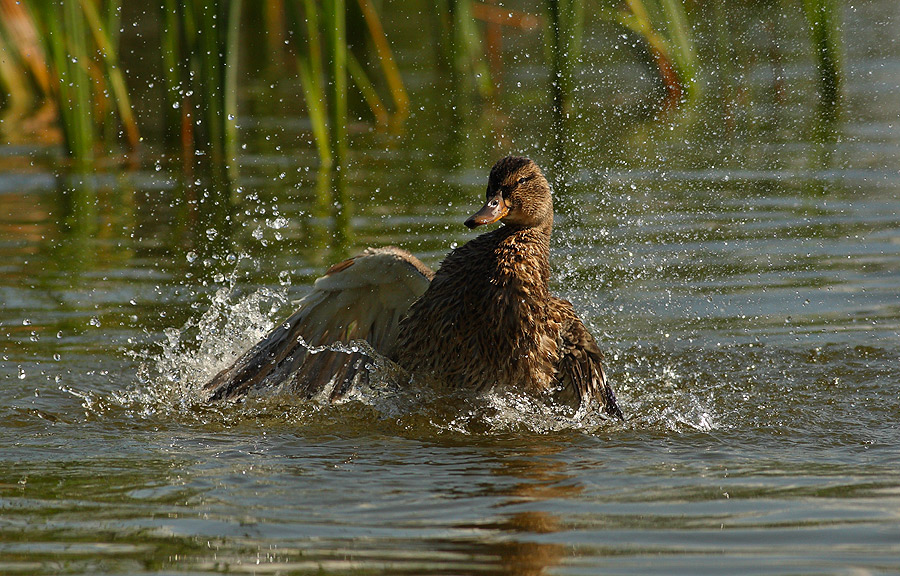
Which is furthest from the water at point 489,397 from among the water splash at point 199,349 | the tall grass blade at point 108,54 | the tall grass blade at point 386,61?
the tall grass blade at point 108,54

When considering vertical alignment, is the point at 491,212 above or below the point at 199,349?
above

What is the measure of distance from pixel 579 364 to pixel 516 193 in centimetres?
→ 83

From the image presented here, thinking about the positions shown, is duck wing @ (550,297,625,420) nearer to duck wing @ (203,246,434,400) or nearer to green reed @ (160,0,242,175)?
duck wing @ (203,246,434,400)

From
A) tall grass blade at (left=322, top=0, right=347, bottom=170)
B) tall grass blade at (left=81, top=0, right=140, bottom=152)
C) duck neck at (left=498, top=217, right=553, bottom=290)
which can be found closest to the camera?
duck neck at (left=498, top=217, right=553, bottom=290)

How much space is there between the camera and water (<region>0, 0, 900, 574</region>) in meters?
3.71

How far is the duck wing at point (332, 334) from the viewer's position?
566cm

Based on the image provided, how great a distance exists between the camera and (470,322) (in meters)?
5.52

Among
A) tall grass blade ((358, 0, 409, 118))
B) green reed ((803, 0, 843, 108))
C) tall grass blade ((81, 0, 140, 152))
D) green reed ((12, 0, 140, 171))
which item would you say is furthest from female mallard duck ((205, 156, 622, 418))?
green reed ((803, 0, 843, 108))

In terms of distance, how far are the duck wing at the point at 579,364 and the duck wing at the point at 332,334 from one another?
2.23 feet

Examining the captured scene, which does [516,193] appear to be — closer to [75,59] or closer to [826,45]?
[75,59]

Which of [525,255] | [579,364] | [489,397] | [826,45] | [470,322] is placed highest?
[826,45]

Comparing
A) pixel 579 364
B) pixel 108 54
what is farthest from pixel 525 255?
pixel 108 54

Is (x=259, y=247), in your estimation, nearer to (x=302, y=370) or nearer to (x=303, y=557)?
(x=302, y=370)

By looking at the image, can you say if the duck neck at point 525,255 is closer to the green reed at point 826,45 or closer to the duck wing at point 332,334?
the duck wing at point 332,334
